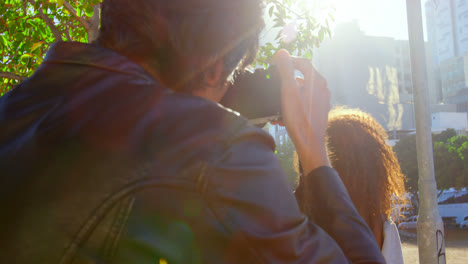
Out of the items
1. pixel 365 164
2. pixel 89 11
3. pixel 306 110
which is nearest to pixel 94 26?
pixel 89 11

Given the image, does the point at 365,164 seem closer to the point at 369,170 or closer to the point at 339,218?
the point at 369,170

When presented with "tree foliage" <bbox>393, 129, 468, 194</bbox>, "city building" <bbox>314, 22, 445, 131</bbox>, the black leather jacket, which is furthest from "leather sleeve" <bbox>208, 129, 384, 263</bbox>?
"city building" <bbox>314, 22, 445, 131</bbox>

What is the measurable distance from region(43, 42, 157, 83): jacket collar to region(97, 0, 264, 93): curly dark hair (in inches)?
2.7

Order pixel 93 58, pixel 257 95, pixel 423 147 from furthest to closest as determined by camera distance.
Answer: pixel 423 147
pixel 257 95
pixel 93 58

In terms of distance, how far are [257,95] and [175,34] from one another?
42cm

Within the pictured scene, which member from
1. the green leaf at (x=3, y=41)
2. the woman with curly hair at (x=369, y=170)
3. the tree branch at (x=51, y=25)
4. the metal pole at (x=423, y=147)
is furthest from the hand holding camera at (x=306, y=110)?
the metal pole at (x=423, y=147)

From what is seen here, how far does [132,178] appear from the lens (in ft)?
2.40

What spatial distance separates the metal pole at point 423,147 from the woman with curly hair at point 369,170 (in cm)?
422

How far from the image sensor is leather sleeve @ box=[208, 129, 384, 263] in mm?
728

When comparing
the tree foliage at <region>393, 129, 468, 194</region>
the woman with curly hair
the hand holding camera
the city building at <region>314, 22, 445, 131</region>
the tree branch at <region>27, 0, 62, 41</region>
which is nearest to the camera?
the hand holding camera

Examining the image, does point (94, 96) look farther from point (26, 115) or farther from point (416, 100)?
point (416, 100)

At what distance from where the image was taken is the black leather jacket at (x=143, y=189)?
2.38 ft

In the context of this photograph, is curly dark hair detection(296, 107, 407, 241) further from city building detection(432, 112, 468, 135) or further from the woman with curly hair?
city building detection(432, 112, 468, 135)

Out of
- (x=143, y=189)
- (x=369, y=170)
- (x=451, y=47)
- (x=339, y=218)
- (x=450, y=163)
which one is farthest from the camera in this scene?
(x=451, y=47)
